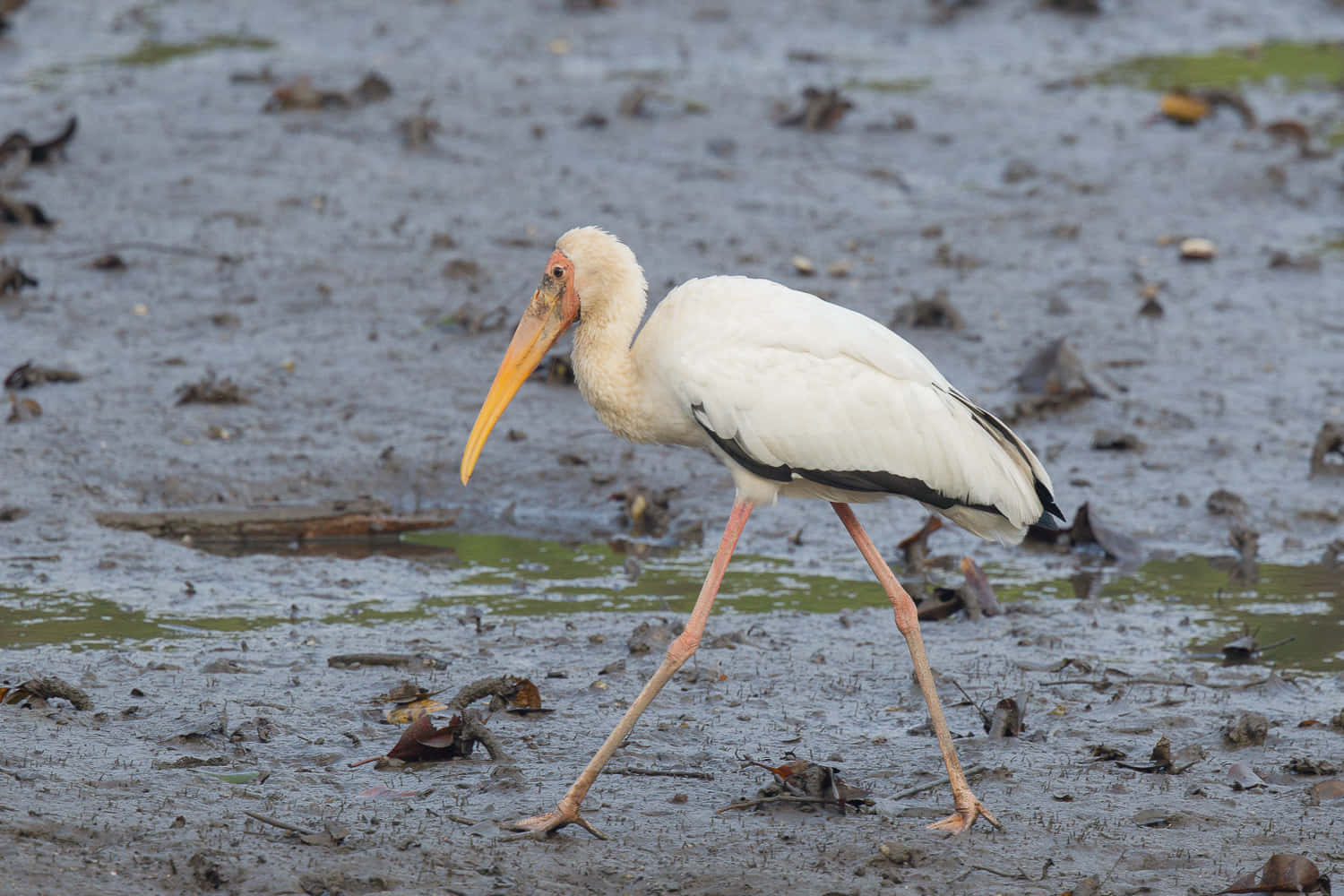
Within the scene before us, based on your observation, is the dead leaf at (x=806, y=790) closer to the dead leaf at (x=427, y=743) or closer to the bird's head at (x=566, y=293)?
the dead leaf at (x=427, y=743)

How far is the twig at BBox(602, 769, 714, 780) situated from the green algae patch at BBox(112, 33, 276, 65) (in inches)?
409

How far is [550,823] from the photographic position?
14.9ft

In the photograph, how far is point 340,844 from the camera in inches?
172

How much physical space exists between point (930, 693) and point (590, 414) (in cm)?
379

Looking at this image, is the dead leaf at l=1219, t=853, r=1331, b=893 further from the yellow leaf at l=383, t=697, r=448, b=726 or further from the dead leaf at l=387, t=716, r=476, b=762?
the yellow leaf at l=383, t=697, r=448, b=726

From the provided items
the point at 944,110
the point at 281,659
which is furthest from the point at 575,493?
the point at 944,110

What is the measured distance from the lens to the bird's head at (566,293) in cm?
513

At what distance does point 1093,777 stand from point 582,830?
64.2 inches

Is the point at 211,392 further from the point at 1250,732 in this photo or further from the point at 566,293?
the point at 1250,732

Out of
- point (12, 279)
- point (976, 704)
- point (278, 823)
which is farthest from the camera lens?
point (12, 279)

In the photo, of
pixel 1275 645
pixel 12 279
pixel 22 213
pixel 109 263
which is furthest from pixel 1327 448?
pixel 22 213

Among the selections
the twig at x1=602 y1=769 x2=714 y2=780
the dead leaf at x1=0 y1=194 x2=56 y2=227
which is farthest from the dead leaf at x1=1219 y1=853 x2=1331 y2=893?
the dead leaf at x1=0 y1=194 x2=56 y2=227

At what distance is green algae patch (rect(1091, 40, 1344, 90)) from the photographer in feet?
47.2

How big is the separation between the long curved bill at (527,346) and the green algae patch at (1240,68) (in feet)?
33.7
